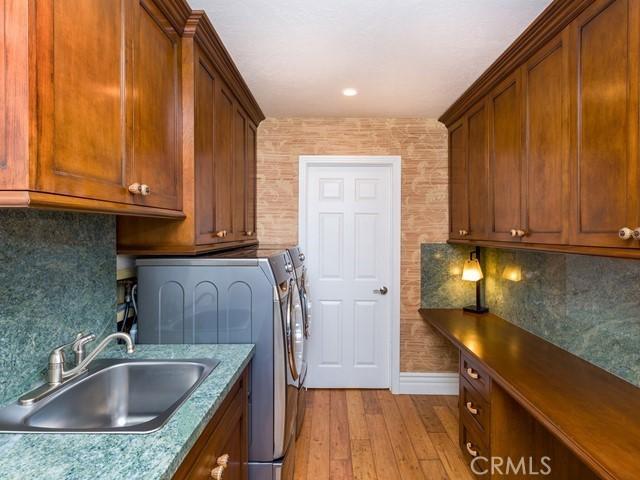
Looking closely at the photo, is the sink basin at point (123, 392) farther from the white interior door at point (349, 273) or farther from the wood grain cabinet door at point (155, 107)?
the white interior door at point (349, 273)

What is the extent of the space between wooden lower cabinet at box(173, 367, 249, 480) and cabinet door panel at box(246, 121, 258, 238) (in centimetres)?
145

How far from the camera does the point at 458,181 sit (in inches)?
117

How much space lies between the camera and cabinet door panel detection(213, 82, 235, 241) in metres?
2.00

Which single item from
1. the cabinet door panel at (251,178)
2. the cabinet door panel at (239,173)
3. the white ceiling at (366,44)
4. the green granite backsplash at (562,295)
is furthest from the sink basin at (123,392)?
the green granite backsplash at (562,295)

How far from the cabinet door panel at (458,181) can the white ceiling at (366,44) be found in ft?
1.01

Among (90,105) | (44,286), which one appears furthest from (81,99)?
(44,286)

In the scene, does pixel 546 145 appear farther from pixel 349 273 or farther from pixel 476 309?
pixel 349 273

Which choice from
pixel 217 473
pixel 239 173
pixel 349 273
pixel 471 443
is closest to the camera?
pixel 217 473

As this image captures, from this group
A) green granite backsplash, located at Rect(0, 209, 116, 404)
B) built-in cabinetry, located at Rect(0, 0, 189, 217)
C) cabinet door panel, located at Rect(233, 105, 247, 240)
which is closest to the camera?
built-in cabinetry, located at Rect(0, 0, 189, 217)

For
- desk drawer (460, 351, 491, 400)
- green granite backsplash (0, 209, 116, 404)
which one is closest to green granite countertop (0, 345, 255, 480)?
green granite backsplash (0, 209, 116, 404)

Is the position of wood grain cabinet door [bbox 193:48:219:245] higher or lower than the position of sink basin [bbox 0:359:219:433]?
higher

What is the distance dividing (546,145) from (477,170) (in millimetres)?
823

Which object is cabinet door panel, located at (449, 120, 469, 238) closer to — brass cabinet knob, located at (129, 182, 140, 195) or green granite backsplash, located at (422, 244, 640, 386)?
green granite backsplash, located at (422, 244, 640, 386)

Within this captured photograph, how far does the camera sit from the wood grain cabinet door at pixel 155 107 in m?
1.25
